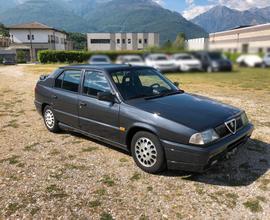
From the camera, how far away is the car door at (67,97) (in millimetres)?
5027

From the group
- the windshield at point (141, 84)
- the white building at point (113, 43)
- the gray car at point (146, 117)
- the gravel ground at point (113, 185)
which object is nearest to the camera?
the gravel ground at point (113, 185)

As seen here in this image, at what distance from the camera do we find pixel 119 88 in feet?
14.5

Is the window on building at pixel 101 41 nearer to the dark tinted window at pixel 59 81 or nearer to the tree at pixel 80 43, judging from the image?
the tree at pixel 80 43

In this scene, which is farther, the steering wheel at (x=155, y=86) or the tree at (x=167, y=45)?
the tree at (x=167, y=45)

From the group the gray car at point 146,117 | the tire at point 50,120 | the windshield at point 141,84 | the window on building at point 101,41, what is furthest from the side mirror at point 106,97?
the window on building at point 101,41

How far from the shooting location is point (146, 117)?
3811mm

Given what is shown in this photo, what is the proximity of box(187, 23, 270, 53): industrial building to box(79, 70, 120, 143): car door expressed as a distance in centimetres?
266

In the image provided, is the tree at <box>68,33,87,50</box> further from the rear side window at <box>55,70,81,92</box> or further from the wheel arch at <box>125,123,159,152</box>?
the wheel arch at <box>125,123,159,152</box>

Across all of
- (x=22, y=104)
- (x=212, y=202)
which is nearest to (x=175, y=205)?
(x=212, y=202)

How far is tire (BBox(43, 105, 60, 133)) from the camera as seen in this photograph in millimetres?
5718

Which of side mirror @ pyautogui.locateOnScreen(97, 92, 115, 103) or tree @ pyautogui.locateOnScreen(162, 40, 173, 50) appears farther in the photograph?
tree @ pyautogui.locateOnScreen(162, 40, 173, 50)

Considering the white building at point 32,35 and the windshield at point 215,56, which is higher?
the white building at point 32,35

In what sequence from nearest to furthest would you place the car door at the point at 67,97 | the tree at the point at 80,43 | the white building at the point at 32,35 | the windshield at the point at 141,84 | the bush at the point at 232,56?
the windshield at the point at 141,84 < the car door at the point at 67,97 < the bush at the point at 232,56 < the tree at the point at 80,43 < the white building at the point at 32,35

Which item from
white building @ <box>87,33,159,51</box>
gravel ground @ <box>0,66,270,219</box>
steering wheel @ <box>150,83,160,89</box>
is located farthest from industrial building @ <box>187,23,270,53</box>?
white building @ <box>87,33,159,51</box>
